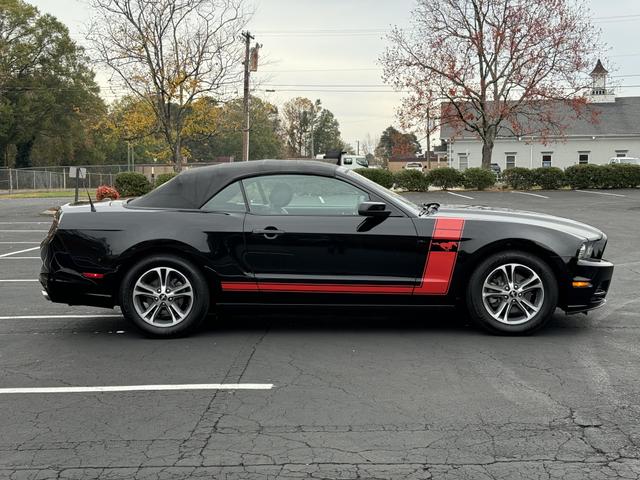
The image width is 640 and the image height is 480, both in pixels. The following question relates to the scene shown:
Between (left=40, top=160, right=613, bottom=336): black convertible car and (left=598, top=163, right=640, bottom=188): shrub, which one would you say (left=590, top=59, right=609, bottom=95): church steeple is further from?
(left=40, top=160, right=613, bottom=336): black convertible car

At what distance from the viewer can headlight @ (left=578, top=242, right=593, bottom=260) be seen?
5824mm

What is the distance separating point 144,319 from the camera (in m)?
5.86

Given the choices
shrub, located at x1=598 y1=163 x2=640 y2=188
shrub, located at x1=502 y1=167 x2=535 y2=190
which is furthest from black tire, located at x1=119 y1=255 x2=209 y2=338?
shrub, located at x1=598 y1=163 x2=640 y2=188

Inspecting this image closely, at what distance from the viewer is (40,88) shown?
6341 centimetres

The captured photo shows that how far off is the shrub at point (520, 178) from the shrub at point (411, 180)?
13.8ft

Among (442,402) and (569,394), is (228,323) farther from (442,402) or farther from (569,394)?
(569,394)

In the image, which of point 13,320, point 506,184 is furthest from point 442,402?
point 506,184

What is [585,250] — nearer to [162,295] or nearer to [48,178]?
[162,295]

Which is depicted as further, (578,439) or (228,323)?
(228,323)

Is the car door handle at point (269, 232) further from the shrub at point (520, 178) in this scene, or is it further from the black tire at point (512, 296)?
the shrub at point (520, 178)

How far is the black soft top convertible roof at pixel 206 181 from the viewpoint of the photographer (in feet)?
A: 19.8

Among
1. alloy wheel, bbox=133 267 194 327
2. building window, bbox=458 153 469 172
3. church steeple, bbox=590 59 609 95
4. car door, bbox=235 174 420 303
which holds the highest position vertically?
church steeple, bbox=590 59 609 95

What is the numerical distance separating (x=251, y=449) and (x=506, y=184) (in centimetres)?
3115

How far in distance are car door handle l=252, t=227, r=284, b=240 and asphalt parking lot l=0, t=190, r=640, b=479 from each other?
0.91 meters
